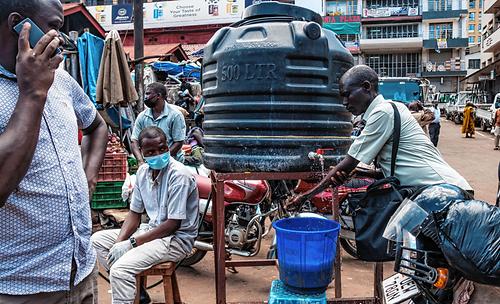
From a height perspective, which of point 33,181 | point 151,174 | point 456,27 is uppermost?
point 456,27

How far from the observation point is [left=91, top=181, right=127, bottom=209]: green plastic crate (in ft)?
20.8

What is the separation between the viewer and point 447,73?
51188mm

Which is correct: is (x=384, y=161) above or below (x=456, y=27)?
below

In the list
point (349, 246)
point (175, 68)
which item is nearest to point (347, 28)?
point (175, 68)

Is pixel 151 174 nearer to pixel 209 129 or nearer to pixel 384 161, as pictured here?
pixel 209 129

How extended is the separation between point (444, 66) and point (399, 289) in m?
54.0

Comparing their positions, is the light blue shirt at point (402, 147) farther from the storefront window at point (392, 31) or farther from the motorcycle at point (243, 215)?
the storefront window at point (392, 31)

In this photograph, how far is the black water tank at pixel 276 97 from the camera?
3133 mm

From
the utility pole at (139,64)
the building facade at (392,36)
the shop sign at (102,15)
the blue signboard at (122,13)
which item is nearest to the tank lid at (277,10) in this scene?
the utility pole at (139,64)

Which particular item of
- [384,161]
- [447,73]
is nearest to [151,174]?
[384,161]

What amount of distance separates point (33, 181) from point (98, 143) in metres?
0.60

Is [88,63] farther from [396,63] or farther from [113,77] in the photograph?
[396,63]

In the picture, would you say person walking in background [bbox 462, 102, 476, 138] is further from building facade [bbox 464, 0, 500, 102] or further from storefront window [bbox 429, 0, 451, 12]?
storefront window [bbox 429, 0, 451, 12]

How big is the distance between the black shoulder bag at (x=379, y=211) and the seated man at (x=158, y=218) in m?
1.36
